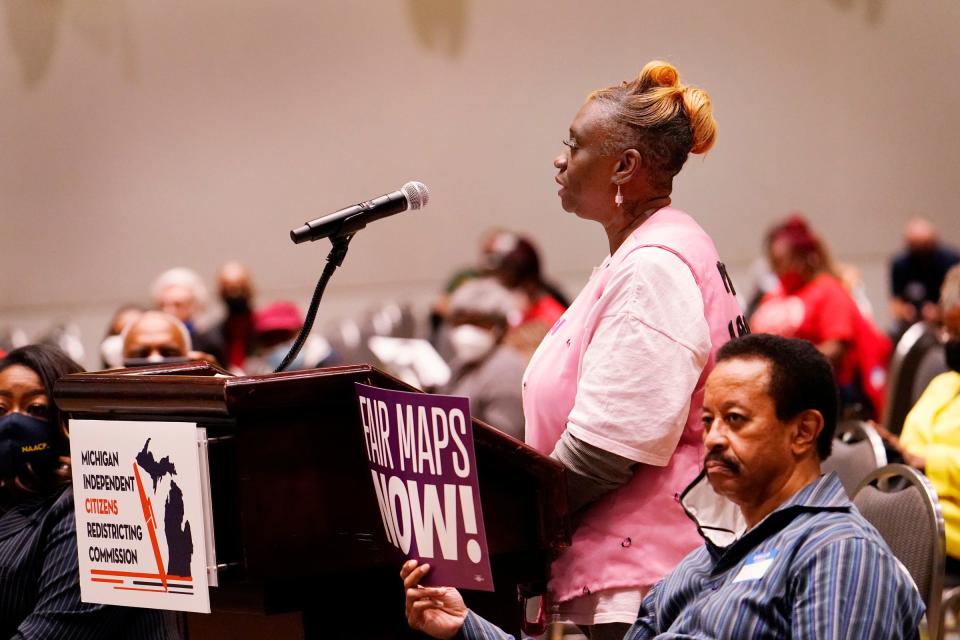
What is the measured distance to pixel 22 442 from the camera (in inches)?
95.1

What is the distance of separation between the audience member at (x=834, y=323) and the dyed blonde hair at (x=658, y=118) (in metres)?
3.89

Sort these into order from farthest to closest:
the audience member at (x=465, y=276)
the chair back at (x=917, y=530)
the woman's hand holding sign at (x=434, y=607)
A: the audience member at (x=465, y=276), the chair back at (x=917, y=530), the woman's hand holding sign at (x=434, y=607)

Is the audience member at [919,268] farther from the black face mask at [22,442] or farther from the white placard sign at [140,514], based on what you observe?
the white placard sign at [140,514]

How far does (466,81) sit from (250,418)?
28.0 ft

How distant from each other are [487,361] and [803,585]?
3560 mm

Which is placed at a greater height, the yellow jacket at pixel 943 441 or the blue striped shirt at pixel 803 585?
the blue striped shirt at pixel 803 585

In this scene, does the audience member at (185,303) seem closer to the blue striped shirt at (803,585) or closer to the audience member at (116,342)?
the audience member at (116,342)

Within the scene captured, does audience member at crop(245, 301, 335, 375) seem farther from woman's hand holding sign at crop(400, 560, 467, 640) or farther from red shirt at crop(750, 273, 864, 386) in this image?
woman's hand holding sign at crop(400, 560, 467, 640)

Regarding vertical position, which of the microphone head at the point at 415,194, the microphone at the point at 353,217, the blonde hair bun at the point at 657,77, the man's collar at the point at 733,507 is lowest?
the man's collar at the point at 733,507

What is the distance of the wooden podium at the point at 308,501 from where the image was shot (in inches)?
67.0

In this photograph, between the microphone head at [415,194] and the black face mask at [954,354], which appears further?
the black face mask at [954,354]

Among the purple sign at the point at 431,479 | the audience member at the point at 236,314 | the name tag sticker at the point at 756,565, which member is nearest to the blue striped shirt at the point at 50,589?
the purple sign at the point at 431,479

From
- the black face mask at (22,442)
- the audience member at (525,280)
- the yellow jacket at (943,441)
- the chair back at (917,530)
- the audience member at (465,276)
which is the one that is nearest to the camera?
the black face mask at (22,442)

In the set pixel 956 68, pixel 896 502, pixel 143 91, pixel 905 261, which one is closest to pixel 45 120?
pixel 143 91
